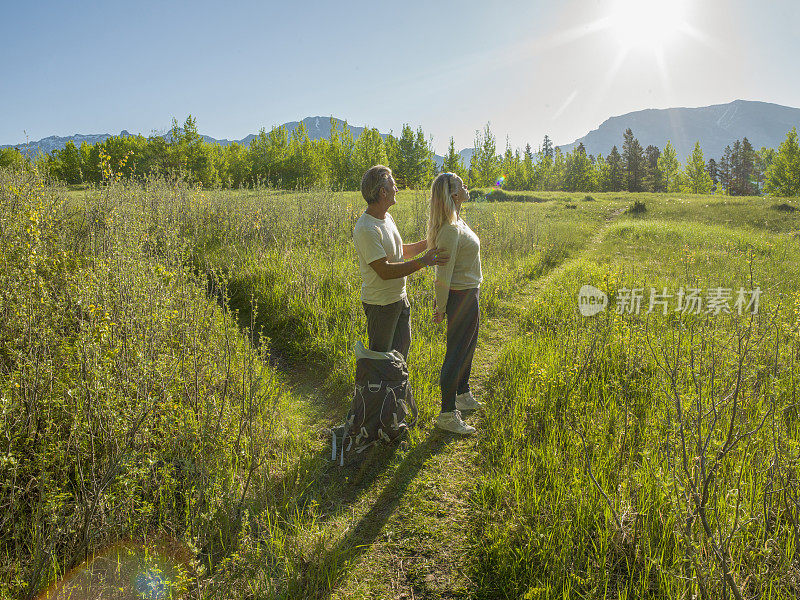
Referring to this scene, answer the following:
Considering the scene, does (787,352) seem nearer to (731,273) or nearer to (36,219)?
(731,273)

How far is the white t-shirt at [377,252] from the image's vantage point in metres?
3.30

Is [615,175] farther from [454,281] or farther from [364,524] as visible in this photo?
[364,524]

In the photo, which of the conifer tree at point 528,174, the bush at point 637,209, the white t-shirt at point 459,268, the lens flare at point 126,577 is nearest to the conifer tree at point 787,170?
the conifer tree at point 528,174

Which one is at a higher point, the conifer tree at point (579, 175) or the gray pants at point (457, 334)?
the conifer tree at point (579, 175)

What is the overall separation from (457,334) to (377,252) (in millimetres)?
1115

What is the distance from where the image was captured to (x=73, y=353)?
3.05 meters

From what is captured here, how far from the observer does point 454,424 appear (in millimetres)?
3836

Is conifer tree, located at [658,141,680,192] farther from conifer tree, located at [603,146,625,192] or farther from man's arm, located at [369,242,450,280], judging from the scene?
man's arm, located at [369,242,450,280]

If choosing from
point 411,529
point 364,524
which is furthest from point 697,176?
point 364,524

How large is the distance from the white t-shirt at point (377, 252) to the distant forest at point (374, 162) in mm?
30734

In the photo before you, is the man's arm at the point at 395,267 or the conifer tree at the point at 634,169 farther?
the conifer tree at the point at 634,169

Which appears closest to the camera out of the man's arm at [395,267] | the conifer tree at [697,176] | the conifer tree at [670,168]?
the man's arm at [395,267]

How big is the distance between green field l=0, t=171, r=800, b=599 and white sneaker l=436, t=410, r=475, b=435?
12 cm

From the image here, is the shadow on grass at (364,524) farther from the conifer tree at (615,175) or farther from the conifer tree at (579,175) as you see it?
the conifer tree at (615,175)
